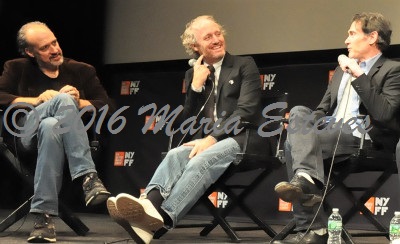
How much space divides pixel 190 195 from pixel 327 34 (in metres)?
2.38

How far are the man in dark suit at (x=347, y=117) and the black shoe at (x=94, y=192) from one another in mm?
853

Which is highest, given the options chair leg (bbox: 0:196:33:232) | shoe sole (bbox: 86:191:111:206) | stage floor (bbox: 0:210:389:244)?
shoe sole (bbox: 86:191:111:206)

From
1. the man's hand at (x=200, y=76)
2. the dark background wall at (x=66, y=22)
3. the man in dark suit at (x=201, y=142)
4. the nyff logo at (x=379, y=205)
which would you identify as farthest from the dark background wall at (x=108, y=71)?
the man's hand at (x=200, y=76)

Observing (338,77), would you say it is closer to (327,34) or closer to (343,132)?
(343,132)

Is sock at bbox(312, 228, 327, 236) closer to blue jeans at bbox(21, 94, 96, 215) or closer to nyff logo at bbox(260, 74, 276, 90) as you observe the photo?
blue jeans at bbox(21, 94, 96, 215)

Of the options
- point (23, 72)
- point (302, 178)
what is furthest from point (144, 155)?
point (302, 178)

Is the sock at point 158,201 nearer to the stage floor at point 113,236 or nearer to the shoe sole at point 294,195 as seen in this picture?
the stage floor at point 113,236

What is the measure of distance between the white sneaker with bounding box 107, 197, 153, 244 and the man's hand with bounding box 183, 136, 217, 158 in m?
0.60

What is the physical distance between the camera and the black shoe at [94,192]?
3553 mm

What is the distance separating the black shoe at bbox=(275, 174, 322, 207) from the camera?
10.7 feet

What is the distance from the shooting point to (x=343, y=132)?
370cm

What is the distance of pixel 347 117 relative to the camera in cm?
385

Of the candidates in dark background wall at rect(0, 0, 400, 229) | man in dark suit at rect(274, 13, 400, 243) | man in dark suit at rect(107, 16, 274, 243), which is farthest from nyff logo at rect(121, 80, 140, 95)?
man in dark suit at rect(274, 13, 400, 243)

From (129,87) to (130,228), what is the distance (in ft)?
10.3
